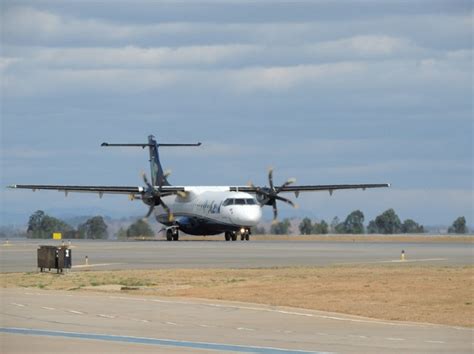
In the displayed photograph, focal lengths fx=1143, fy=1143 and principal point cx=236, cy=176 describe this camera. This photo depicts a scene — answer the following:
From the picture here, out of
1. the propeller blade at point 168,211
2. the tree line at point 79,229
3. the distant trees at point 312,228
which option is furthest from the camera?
the distant trees at point 312,228

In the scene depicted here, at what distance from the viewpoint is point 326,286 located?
102ft

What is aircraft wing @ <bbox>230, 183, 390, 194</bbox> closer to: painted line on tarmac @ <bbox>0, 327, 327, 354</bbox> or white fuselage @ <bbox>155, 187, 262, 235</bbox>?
white fuselage @ <bbox>155, 187, 262, 235</bbox>

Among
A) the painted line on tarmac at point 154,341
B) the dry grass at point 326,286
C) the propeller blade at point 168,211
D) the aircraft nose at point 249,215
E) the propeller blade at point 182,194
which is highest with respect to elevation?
the propeller blade at point 182,194

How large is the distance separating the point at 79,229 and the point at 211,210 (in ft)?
173

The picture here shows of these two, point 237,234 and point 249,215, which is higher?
point 249,215

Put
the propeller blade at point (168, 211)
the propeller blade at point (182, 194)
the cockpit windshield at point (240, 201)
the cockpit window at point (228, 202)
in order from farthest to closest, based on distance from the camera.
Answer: the propeller blade at point (168, 211), the propeller blade at point (182, 194), the cockpit window at point (228, 202), the cockpit windshield at point (240, 201)

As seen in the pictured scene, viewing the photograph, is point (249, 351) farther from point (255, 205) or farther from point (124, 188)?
point (124, 188)

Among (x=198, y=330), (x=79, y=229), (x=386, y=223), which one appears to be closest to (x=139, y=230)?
(x=79, y=229)

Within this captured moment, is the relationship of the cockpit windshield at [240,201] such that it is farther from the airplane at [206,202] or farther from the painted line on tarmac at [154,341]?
the painted line on tarmac at [154,341]

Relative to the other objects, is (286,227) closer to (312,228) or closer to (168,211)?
(312,228)

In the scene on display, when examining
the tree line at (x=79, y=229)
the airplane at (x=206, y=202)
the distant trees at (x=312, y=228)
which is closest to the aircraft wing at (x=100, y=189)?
the airplane at (x=206, y=202)

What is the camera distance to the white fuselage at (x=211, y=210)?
76.9m

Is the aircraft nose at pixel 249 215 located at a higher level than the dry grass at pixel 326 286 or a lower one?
higher

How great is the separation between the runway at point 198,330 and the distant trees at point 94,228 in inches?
3768
